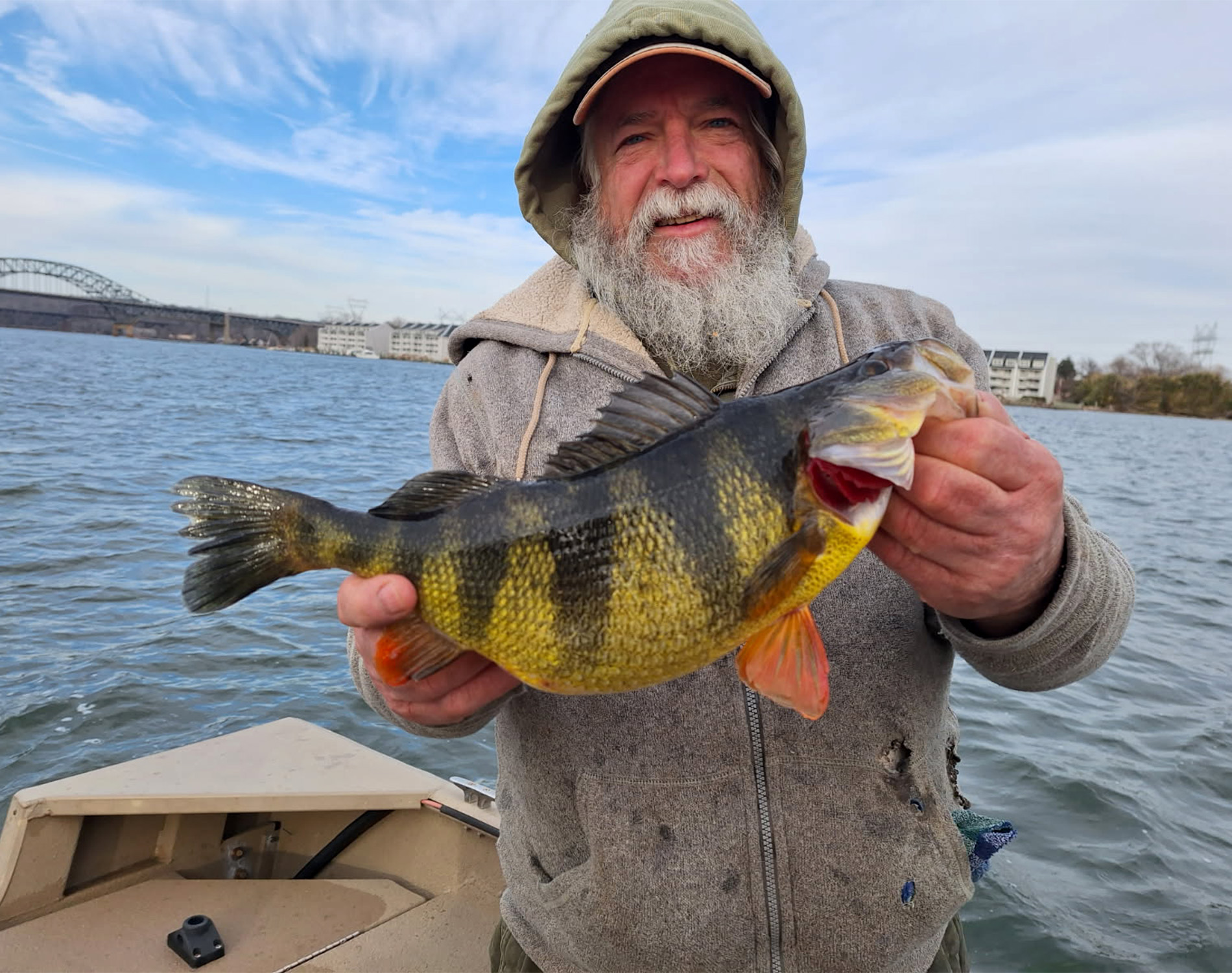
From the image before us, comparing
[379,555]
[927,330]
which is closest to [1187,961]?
[927,330]

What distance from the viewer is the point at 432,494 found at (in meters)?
2.33

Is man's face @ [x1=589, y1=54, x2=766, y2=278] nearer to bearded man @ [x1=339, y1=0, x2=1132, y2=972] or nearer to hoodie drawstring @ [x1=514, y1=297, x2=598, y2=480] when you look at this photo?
bearded man @ [x1=339, y1=0, x2=1132, y2=972]

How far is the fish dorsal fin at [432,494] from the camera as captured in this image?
231 centimetres

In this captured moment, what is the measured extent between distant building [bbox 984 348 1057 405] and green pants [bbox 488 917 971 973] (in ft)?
344

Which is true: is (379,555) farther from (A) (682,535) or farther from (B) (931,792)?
(B) (931,792)

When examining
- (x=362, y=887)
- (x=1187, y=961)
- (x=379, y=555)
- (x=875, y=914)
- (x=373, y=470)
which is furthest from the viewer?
(x=373, y=470)

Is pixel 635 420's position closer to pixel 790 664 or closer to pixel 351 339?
pixel 790 664

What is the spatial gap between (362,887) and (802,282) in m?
3.72

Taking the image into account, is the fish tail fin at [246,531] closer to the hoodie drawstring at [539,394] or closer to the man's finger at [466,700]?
the man's finger at [466,700]

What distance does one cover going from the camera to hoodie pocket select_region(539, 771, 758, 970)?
2.51 meters

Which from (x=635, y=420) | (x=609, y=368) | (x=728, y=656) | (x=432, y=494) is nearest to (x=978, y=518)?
(x=635, y=420)

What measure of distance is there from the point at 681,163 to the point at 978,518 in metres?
1.95

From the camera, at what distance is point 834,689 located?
103 inches

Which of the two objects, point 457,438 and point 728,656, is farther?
point 457,438
